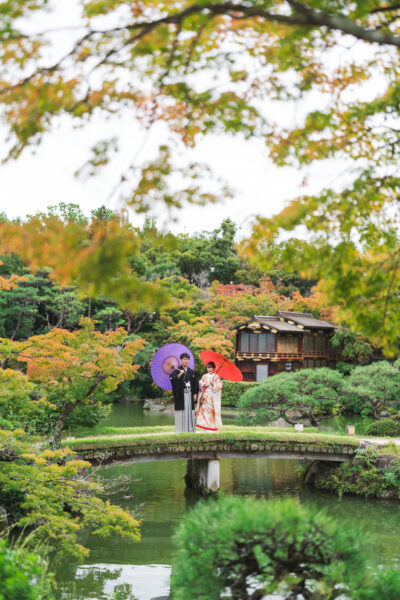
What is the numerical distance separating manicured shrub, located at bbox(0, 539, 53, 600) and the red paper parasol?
25.5 feet

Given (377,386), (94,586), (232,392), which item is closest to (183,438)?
(94,586)

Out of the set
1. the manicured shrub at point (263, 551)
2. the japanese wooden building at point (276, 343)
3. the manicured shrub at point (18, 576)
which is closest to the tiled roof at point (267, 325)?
the japanese wooden building at point (276, 343)

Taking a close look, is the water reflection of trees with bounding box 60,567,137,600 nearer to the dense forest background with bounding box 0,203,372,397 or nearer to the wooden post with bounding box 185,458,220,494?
the wooden post with bounding box 185,458,220,494

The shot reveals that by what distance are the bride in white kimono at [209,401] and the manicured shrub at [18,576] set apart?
7894mm

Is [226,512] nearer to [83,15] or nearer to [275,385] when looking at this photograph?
[83,15]

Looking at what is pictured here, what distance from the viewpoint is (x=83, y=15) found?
2.82 m

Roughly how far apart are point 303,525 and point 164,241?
1672mm

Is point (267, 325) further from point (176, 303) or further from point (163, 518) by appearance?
point (163, 518)

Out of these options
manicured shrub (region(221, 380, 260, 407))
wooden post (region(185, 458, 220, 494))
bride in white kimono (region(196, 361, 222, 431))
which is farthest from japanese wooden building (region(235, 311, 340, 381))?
bride in white kimono (region(196, 361, 222, 431))

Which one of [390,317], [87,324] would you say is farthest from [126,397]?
[390,317]

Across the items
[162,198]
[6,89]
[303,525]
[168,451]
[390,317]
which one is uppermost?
[6,89]

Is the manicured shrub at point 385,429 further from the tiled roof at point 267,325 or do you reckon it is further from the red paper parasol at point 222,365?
the tiled roof at point 267,325

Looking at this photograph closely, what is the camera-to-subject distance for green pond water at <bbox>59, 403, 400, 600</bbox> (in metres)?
6.89

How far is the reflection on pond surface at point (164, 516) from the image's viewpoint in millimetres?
6958
